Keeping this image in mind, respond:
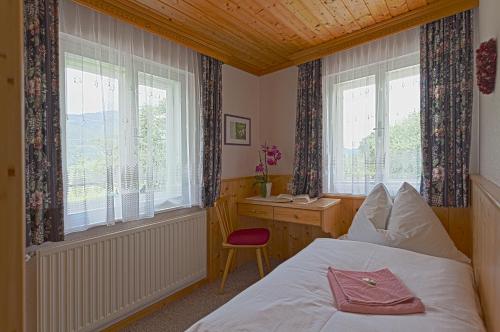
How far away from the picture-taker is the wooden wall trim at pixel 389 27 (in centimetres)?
222

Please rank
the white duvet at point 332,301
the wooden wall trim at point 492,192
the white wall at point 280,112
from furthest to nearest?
the white wall at point 280,112 → the white duvet at point 332,301 → the wooden wall trim at point 492,192

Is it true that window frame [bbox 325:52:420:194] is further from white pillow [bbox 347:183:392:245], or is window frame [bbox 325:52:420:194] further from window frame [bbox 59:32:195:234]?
window frame [bbox 59:32:195:234]

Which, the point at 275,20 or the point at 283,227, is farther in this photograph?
the point at 283,227

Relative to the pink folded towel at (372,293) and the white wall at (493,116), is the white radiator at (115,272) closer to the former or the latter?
the pink folded towel at (372,293)

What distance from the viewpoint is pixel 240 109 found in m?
3.47

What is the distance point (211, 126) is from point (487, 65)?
7.39 feet

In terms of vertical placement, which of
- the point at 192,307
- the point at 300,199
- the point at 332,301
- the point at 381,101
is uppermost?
the point at 381,101

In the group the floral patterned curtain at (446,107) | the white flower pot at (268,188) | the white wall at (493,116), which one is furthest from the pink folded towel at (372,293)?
the white flower pot at (268,188)

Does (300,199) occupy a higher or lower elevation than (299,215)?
higher

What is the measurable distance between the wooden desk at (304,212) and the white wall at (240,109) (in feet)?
1.72

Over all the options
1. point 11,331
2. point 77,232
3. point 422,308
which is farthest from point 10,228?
point 77,232

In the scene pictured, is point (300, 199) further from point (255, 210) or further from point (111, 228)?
point (111, 228)

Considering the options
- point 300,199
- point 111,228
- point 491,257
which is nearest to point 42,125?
point 111,228

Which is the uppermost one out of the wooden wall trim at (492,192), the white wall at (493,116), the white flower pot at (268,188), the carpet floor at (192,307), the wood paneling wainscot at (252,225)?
the white wall at (493,116)
